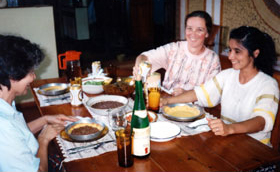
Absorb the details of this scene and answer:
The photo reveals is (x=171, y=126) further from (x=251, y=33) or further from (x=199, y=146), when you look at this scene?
(x=251, y=33)

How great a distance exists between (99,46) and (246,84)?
4701 millimetres

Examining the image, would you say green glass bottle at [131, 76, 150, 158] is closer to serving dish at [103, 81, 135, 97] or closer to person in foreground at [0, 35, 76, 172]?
person in foreground at [0, 35, 76, 172]

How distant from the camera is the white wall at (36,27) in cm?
354

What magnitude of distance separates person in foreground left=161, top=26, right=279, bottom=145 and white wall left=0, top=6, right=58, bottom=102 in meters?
2.44

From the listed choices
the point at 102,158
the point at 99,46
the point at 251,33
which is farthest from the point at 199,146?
the point at 99,46

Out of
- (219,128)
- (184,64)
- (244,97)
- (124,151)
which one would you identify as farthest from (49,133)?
(184,64)

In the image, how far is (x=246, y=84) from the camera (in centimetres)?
180

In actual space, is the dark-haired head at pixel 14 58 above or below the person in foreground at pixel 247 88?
above

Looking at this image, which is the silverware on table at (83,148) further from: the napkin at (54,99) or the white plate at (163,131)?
the napkin at (54,99)

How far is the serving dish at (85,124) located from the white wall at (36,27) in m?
2.32

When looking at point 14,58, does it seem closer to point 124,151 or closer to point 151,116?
point 124,151

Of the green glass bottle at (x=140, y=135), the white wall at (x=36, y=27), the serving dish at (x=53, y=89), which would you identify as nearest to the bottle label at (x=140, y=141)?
the green glass bottle at (x=140, y=135)

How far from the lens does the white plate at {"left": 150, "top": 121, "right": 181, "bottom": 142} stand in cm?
139

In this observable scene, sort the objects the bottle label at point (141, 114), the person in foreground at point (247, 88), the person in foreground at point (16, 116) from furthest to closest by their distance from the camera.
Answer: the person in foreground at point (247, 88) < the bottle label at point (141, 114) < the person in foreground at point (16, 116)
